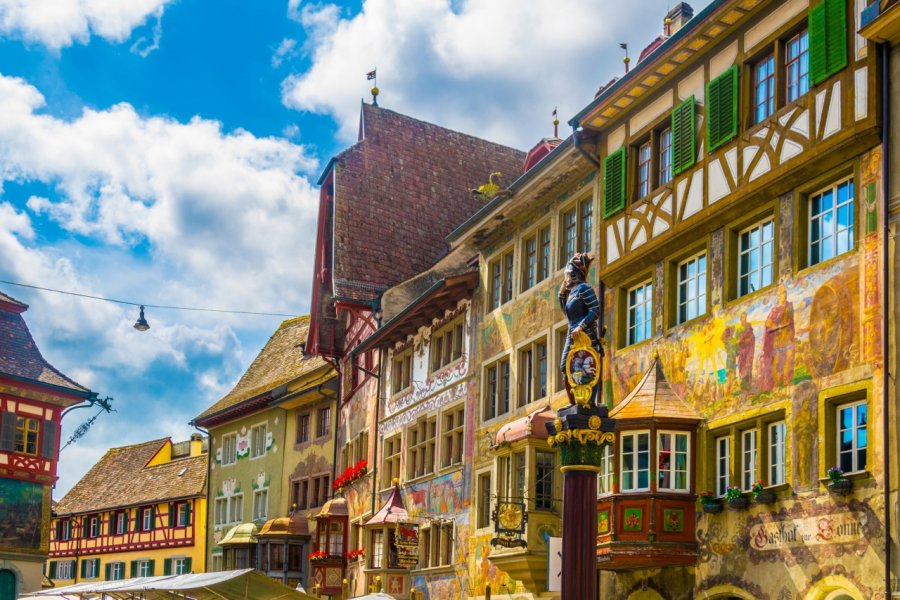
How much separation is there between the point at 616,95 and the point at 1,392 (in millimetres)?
31190

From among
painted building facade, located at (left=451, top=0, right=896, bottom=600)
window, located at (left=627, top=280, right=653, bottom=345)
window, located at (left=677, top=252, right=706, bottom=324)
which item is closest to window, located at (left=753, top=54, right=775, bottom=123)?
painted building facade, located at (left=451, top=0, right=896, bottom=600)

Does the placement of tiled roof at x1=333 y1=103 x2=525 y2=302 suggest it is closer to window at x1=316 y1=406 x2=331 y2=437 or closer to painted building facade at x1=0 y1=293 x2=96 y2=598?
window at x1=316 y1=406 x2=331 y2=437

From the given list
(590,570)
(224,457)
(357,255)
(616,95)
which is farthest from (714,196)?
(224,457)

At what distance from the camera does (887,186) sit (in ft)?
61.6

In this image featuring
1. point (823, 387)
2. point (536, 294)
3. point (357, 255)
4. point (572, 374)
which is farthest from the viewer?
point (357, 255)

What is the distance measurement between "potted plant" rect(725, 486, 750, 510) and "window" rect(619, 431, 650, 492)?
1626 millimetres

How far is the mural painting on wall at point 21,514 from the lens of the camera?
49.0 metres

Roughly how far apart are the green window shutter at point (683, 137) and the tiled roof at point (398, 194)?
18458 mm

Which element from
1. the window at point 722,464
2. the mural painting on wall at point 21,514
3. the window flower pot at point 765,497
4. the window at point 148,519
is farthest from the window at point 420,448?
the window at point 148,519

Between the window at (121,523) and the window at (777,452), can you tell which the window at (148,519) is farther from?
the window at (777,452)

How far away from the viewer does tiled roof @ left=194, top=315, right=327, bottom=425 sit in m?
49.6

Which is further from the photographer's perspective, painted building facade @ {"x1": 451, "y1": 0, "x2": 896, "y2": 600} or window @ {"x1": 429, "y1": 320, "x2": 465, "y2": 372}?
window @ {"x1": 429, "y1": 320, "x2": 465, "y2": 372}

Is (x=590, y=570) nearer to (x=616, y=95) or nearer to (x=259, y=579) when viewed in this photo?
(x=259, y=579)

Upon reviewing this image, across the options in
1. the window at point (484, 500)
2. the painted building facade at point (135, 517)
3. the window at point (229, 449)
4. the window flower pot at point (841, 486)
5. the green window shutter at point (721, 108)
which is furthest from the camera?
the painted building facade at point (135, 517)
